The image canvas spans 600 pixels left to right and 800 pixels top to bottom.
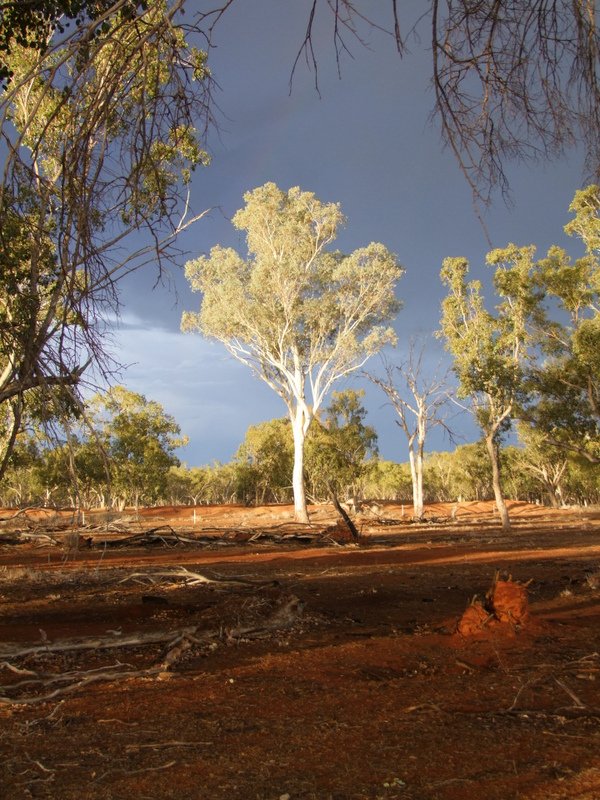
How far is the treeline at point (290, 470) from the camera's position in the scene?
140ft

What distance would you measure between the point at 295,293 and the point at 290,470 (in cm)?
3154

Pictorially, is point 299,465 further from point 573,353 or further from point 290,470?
point 290,470

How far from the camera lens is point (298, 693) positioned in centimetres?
436

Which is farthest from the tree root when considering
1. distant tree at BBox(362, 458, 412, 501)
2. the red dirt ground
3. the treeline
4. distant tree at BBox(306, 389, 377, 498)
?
distant tree at BBox(362, 458, 412, 501)

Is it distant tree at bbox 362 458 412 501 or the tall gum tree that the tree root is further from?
distant tree at bbox 362 458 412 501

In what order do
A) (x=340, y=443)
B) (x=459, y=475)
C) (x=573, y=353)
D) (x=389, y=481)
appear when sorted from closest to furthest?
(x=573, y=353)
(x=340, y=443)
(x=459, y=475)
(x=389, y=481)

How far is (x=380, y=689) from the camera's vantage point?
4.42 meters

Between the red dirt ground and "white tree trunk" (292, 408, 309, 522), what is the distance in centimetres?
1825

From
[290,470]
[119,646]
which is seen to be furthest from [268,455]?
[119,646]

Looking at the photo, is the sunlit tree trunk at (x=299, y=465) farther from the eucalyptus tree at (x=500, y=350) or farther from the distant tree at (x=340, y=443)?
the distant tree at (x=340, y=443)

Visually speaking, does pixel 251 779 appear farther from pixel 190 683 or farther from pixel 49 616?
pixel 49 616

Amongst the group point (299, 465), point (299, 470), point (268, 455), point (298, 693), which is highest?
point (268, 455)

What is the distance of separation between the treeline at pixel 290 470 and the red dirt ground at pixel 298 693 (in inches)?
520

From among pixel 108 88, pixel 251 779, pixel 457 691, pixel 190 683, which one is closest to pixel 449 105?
pixel 108 88
